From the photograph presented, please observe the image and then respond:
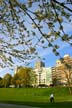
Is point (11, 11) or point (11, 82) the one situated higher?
point (11, 82)

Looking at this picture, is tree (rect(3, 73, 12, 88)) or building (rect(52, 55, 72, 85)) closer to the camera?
building (rect(52, 55, 72, 85))

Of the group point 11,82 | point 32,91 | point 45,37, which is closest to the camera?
point 45,37

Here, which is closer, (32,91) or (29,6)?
(29,6)

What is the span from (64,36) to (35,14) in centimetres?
149

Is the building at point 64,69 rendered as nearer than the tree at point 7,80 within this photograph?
Yes

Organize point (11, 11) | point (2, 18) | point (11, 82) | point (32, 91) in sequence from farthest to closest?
point (11, 82) < point (32, 91) < point (2, 18) < point (11, 11)

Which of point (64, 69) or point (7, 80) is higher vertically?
point (7, 80)

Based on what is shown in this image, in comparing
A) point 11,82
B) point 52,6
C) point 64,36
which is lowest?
point 64,36

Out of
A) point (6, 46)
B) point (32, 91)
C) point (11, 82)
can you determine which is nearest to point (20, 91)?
point (32, 91)

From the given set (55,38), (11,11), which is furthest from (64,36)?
(11,11)

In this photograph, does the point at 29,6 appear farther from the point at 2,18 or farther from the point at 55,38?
the point at 2,18

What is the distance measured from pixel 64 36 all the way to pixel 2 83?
137 m

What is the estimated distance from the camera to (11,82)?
14000 cm

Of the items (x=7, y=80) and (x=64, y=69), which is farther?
(x=7, y=80)
